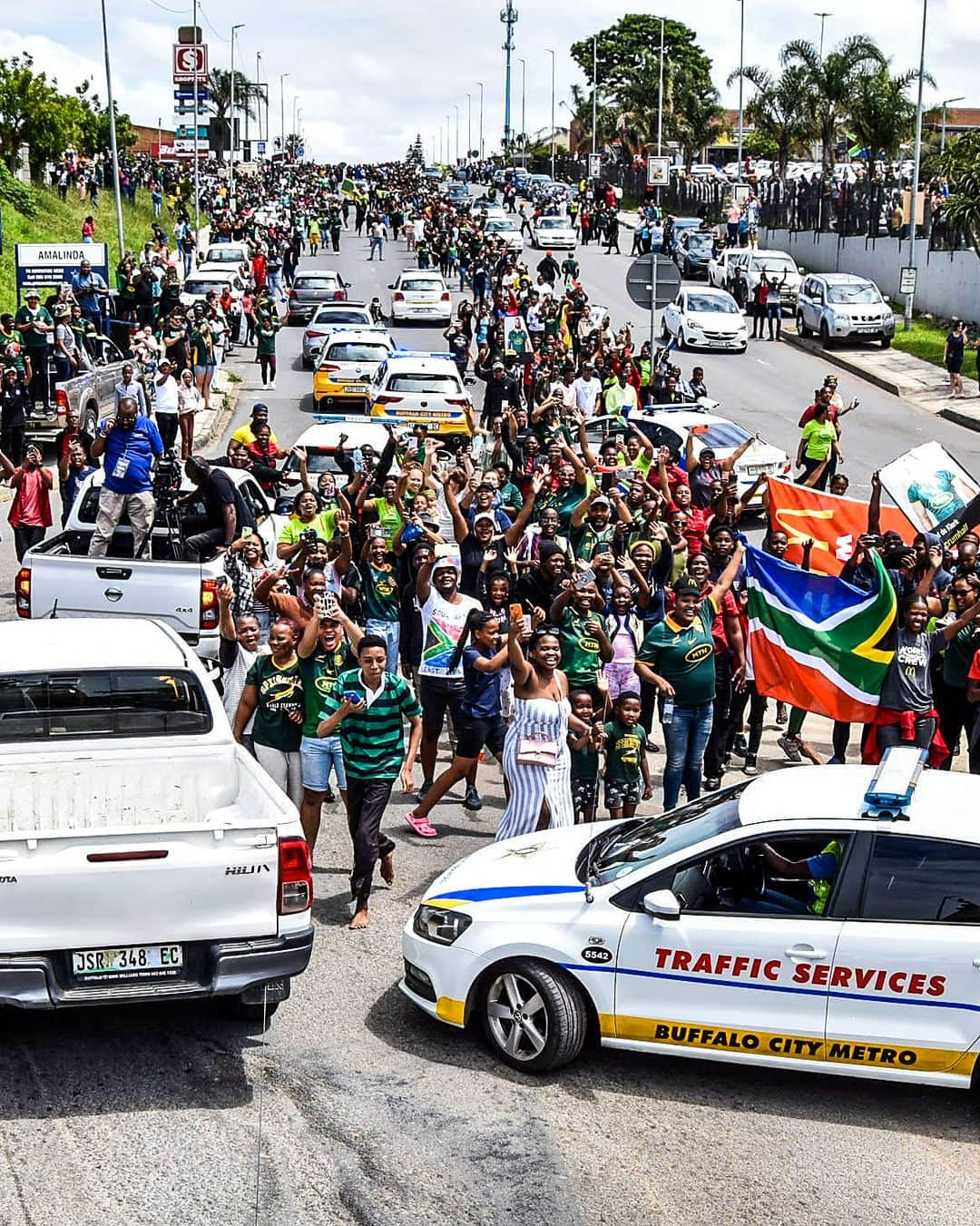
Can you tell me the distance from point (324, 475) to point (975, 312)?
95.5ft

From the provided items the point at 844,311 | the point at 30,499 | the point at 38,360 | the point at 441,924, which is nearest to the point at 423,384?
the point at 38,360

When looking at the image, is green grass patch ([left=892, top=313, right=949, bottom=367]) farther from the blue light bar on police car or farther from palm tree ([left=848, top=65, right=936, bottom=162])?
the blue light bar on police car

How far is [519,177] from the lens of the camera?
98625 mm

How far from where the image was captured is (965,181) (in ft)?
119

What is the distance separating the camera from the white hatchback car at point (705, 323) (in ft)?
129

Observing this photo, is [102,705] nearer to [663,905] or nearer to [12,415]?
[663,905]

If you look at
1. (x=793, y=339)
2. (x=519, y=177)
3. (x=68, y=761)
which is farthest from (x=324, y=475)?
(x=519, y=177)

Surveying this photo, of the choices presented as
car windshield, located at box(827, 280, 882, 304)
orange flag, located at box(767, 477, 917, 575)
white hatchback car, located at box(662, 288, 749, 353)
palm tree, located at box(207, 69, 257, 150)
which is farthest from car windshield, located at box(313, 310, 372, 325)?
palm tree, located at box(207, 69, 257, 150)

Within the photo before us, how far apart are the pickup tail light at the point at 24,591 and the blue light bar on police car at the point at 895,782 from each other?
7.66 meters

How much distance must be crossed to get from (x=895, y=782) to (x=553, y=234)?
2267 inches

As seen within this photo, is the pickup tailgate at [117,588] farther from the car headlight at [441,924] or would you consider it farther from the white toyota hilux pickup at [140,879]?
the car headlight at [441,924]

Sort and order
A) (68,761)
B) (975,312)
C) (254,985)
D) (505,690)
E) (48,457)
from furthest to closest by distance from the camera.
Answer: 1. (975,312)
2. (48,457)
3. (505,690)
4. (68,761)
5. (254,985)

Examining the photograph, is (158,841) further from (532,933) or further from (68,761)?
(532,933)

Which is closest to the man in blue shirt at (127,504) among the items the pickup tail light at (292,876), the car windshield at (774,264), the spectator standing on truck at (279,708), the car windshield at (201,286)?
the spectator standing on truck at (279,708)
